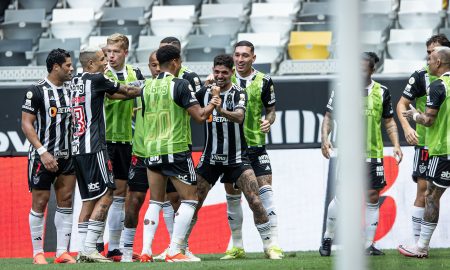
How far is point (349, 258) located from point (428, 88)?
4.68 meters

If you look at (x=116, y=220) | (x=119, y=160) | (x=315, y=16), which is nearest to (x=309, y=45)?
(x=315, y=16)

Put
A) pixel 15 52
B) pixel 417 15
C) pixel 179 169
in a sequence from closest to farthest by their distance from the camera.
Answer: pixel 179 169, pixel 417 15, pixel 15 52

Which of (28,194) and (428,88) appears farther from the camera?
(28,194)

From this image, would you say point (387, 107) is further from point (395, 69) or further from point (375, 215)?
point (395, 69)

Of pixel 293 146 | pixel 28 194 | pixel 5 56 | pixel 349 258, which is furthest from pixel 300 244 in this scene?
pixel 349 258

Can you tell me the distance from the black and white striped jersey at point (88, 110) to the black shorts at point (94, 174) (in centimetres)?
6

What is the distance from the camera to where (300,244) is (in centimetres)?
Result: 1122

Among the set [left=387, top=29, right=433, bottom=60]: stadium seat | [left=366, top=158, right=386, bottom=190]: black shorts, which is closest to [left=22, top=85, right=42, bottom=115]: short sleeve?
[left=366, top=158, right=386, bottom=190]: black shorts

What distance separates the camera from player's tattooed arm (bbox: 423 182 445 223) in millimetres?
8984

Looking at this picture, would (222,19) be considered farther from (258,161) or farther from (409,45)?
(258,161)

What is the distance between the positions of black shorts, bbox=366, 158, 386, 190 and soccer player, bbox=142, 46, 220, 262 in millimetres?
1593

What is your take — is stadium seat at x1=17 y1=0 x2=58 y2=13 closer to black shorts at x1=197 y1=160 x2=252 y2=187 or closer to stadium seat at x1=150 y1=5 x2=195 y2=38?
stadium seat at x1=150 y1=5 x2=195 y2=38

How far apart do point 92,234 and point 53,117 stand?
112cm

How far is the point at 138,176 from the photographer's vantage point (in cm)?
948
